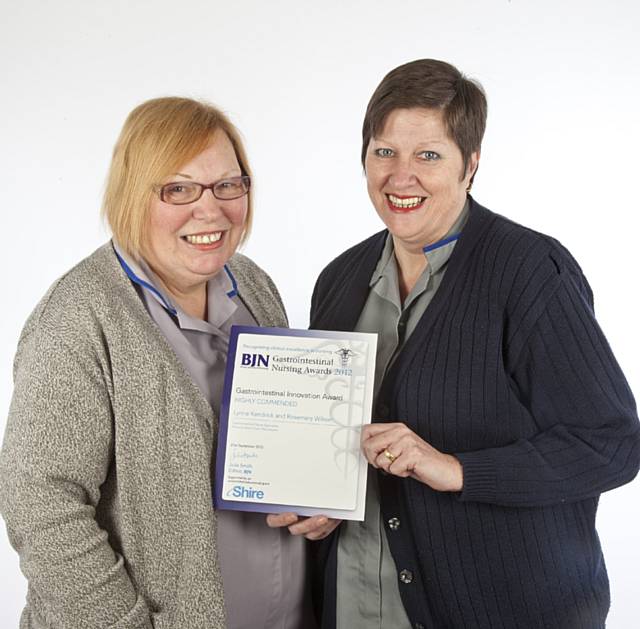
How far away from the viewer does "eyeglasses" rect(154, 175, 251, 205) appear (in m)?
1.71

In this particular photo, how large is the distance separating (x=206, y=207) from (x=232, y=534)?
0.65 m

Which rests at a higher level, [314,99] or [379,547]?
[314,99]

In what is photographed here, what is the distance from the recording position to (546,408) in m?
1.78

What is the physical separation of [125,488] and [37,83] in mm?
1921

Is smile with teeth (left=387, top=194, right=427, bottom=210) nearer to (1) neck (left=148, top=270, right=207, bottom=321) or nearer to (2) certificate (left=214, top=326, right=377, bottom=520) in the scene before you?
(2) certificate (left=214, top=326, right=377, bottom=520)

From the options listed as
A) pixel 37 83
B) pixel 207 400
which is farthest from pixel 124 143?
pixel 37 83

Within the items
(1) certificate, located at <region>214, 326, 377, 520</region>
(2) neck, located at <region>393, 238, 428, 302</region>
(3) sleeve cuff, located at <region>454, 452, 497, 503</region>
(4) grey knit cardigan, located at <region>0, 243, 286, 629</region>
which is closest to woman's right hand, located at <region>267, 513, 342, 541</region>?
(1) certificate, located at <region>214, 326, 377, 520</region>

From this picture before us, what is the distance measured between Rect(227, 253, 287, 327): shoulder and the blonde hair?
0.36 metres

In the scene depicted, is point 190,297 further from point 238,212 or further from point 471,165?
point 471,165

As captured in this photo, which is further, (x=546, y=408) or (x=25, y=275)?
(x=25, y=275)

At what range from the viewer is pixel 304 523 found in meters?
1.81

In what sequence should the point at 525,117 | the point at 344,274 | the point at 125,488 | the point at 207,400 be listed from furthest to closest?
the point at 525,117
the point at 344,274
the point at 207,400
the point at 125,488

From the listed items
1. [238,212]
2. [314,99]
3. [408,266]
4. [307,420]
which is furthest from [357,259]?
[314,99]

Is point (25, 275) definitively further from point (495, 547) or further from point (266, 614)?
point (495, 547)
